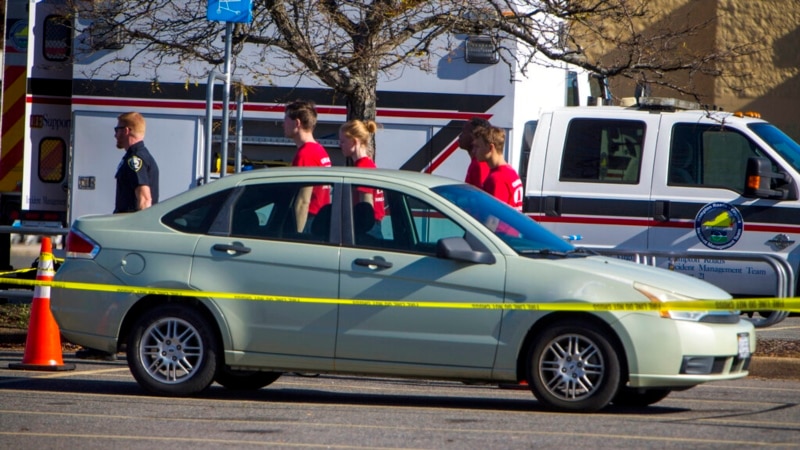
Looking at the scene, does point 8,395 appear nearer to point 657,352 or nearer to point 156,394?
point 156,394

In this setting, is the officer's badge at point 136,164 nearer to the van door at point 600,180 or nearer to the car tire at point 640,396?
the van door at point 600,180

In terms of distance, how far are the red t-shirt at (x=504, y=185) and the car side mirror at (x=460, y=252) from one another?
6.43 ft

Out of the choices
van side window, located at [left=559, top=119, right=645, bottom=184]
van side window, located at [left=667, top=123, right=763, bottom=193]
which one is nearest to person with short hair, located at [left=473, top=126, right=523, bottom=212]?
van side window, located at [left=559, top=119, right=645, bottom=184]

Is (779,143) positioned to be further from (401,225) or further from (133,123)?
(133,123)

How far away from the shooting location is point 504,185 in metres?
10.0

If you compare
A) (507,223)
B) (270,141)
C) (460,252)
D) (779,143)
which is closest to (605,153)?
(779,143)

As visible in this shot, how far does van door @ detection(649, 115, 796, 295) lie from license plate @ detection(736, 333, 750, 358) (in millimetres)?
3652

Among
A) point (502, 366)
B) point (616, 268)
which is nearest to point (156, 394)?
point (502, 366)

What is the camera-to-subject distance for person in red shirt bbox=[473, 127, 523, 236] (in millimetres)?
10016

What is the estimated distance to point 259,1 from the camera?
12125 mm

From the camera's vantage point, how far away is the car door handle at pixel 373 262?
26.8ft

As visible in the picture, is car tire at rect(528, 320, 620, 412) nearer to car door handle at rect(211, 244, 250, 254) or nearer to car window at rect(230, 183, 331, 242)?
car window at rect(230, 183, 331, 242)

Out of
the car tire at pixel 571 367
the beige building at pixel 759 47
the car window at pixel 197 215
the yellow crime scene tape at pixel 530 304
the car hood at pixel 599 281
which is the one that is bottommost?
the car tire at pixel 571 367

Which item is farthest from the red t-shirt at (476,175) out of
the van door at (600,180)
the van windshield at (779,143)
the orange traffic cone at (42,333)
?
the orange traffic cone at (42,333)
